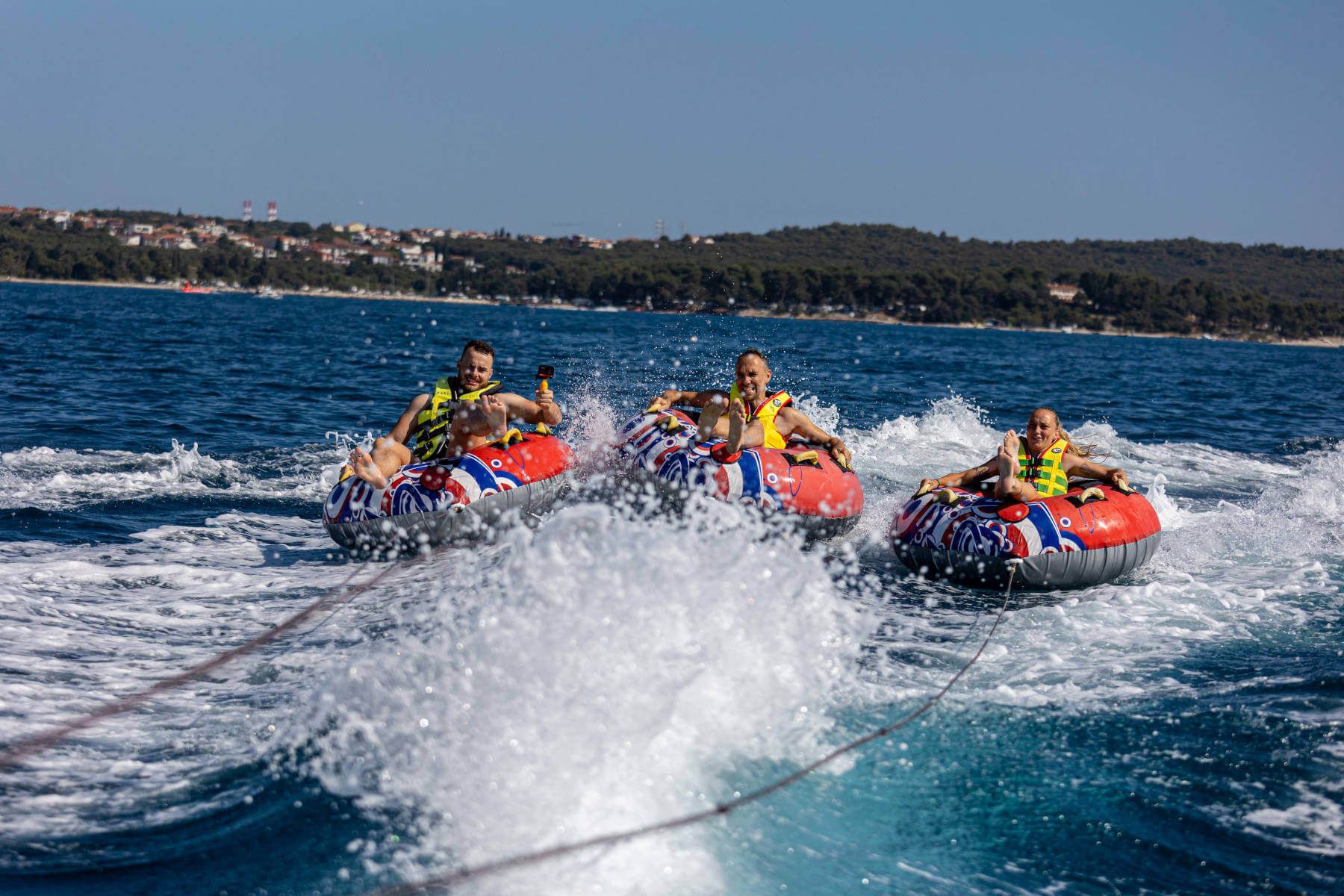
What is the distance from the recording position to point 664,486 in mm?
7496

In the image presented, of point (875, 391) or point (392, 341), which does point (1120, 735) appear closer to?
point (875, 391)

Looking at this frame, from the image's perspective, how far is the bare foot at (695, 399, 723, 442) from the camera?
7.30m

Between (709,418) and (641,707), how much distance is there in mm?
3545

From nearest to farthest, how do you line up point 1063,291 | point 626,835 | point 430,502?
1. point 626,835
2. point 430,502
3. point 1063,291

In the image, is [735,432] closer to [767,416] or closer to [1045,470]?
[767,416]

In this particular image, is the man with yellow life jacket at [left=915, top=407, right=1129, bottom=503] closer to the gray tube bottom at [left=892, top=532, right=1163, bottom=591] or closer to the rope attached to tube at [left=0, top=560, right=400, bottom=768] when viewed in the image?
the gray tube bottom at [left=892, top=532, right=1163, bottom=591]

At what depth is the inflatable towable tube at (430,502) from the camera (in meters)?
7.00

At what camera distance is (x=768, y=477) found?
723 cm

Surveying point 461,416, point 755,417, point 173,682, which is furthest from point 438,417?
point 173,682

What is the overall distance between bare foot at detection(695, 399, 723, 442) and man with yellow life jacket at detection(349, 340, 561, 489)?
96 cm

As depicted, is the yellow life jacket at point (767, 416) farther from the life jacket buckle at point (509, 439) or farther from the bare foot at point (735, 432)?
the life jacket buckle at point (509, 439)

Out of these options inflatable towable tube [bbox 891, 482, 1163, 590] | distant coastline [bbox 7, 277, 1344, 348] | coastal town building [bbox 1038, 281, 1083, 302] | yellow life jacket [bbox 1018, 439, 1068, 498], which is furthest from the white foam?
coastal town building [bbox 1038, 281, 1083, 302]

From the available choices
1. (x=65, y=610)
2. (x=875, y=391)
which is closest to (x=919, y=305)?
(x=875, y=391)

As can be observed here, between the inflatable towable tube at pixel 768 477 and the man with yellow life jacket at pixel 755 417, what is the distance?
0.10 meters
